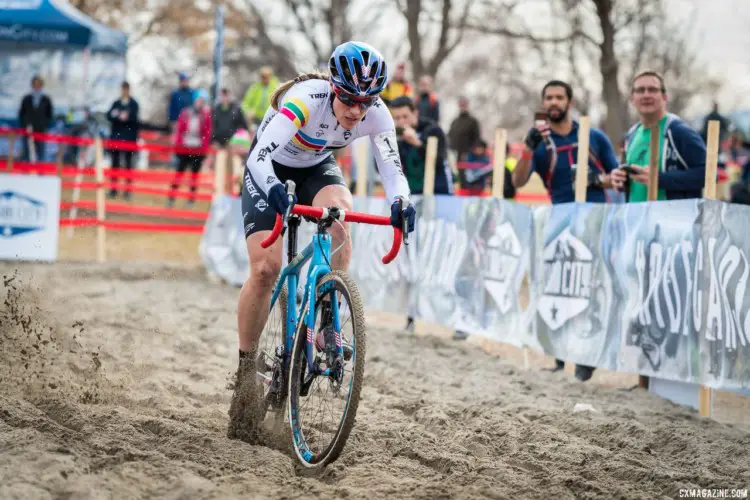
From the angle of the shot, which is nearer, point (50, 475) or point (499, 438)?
point (50, 475)

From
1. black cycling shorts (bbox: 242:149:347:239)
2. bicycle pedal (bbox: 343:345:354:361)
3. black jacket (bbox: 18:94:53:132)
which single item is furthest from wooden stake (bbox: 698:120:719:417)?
black jacket (bbox: 18:94:53:132)

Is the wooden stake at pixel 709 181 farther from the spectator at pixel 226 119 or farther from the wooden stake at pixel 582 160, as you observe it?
the spectator at pixel 226 119

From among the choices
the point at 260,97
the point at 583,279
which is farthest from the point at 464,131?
the point at 583,279

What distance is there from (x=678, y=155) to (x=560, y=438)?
2.74 m

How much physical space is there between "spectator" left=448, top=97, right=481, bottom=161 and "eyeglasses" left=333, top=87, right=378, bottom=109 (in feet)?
39.1

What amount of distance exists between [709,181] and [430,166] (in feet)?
13.5

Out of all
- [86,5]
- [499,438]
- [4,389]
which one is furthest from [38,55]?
[499,438]

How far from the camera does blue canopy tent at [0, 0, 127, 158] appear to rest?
20.1 metres

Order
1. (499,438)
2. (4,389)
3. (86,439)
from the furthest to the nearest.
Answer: (4,389) < (499,438) < (86,439)

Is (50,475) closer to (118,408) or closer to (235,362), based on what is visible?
(118,408)

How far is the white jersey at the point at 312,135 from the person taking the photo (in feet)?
15.9

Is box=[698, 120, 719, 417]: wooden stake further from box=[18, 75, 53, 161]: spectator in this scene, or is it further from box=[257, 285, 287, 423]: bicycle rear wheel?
box=[18, 75, 53, 161]: spectator

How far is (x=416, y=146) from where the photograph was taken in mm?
10234

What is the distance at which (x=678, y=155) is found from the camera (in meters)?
7.05
